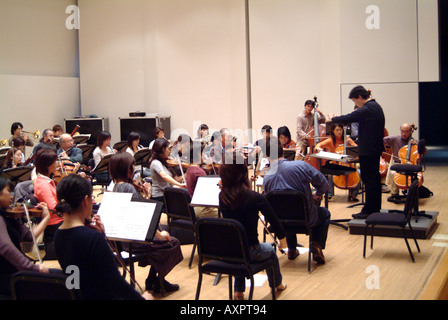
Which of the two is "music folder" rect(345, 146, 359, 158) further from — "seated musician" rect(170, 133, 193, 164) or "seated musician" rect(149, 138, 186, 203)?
"seated musician" rect(149, 138, 186, 203)

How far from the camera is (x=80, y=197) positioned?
2.92 m

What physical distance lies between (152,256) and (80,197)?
4.83 feet

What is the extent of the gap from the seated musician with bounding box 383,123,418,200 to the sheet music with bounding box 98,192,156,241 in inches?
202

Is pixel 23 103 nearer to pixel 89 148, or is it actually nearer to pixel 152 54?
pixel 152 54

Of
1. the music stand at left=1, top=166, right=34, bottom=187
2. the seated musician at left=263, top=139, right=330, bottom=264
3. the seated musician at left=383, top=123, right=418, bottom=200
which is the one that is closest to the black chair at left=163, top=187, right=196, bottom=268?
the seated musician at left=263, top=139, right=330, bottom=264

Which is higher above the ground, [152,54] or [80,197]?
[152,54]

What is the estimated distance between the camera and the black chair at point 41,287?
2641mm

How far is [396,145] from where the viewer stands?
8.23 meters

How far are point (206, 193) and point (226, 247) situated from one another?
1.32 m

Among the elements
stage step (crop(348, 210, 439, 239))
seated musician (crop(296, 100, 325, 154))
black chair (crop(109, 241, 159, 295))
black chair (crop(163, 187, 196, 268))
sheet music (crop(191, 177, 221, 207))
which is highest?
seated musician (crop(296, 100, 325, 154))

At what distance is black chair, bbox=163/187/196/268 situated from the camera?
5055 mm

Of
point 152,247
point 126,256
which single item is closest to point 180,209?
point 126,256

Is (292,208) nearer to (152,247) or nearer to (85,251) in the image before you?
(152,247)

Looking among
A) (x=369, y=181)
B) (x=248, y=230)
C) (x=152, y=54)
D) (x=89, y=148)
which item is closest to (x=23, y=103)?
(x=152, y=54)
